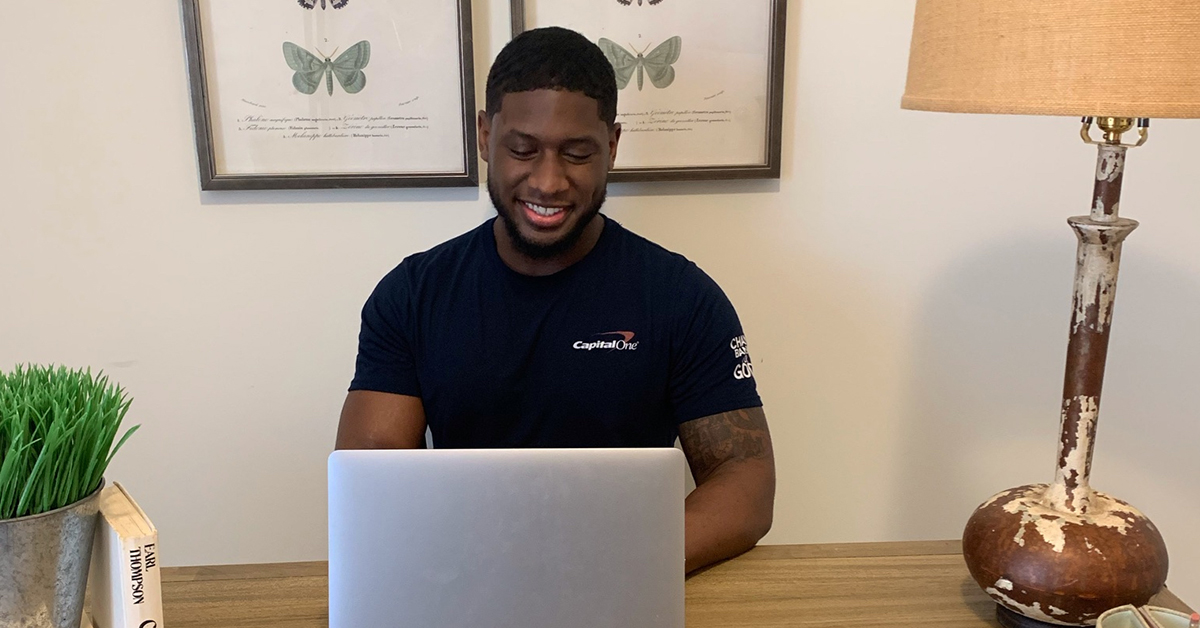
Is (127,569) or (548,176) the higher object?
(548,176)

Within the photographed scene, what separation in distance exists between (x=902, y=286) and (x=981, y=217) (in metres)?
0.20

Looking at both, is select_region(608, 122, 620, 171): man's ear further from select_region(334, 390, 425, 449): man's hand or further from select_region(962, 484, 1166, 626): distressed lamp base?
select_region(962, 484, 1166, 626): distressed lamp base

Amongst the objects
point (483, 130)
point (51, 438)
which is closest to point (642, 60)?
point (483, 130)

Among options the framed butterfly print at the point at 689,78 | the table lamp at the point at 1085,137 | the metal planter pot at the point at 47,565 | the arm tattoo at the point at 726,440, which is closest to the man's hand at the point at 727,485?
the arm tattoo at the point at 726,440

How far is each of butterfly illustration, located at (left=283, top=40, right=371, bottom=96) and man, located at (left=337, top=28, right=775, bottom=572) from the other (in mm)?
256

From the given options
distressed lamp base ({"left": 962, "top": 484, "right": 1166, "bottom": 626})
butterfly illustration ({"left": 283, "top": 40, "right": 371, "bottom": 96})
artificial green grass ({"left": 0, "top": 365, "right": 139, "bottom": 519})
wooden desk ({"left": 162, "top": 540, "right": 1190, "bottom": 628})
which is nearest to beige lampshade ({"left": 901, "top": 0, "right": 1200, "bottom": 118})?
distressed lamp base ({"left": 962, "top": 484, "right": 1166, "bottom": 626})

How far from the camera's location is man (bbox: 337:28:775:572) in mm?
1429

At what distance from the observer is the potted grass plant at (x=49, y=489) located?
2.48 feet

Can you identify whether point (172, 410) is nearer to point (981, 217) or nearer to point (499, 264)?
point (499, 264)

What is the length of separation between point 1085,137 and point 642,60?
792 millimetres

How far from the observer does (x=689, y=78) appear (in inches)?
64.5

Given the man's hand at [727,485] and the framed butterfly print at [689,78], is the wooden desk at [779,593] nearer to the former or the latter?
the man's hand at [727,485]

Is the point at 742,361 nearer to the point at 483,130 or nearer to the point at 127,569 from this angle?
the point at 483,130

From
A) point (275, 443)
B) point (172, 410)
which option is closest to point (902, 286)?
point (275, 443)
